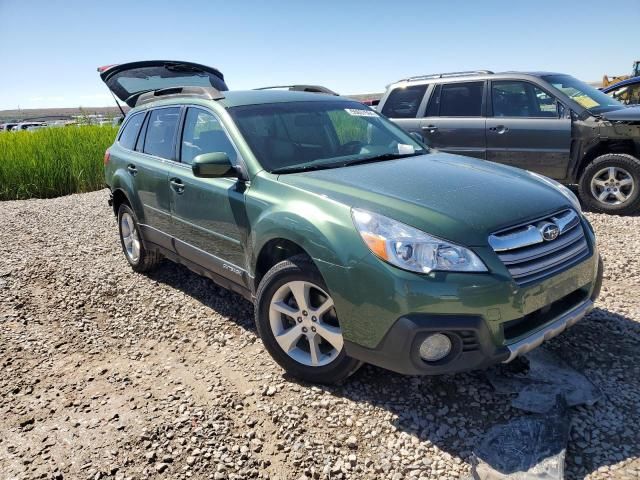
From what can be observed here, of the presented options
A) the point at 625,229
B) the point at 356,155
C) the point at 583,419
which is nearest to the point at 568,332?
the point at 583,419

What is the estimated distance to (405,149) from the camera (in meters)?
3.91

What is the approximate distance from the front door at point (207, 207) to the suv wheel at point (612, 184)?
5.06 meters

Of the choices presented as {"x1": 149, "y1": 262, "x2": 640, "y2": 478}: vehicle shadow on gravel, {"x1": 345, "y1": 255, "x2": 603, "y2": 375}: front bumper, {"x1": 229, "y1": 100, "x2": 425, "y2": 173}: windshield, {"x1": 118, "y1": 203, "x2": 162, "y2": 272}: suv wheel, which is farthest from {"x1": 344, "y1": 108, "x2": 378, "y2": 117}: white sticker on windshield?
{"x1": 118, "y1": 203, "x2": 162, "y2": 272}: suv wheel

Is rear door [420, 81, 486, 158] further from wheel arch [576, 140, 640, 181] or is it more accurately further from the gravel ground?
the gravel ground

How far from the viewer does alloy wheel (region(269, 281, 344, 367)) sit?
2.85 meters

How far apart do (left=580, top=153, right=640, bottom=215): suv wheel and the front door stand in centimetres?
506

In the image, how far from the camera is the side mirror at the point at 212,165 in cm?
317

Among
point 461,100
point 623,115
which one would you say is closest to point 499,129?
point 461,100

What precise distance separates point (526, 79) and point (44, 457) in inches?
265

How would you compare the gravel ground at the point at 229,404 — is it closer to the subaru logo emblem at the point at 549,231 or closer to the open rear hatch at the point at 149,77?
the subaru logo emblem at the point at 549,231

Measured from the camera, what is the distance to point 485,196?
2.81 m

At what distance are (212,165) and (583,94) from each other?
5.75m

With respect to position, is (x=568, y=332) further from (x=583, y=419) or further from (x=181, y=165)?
(x=181, y=165)

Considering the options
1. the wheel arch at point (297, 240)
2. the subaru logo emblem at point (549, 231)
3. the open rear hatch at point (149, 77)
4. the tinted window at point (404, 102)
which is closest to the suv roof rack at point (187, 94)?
the open rear hatch at point (149, 77)
